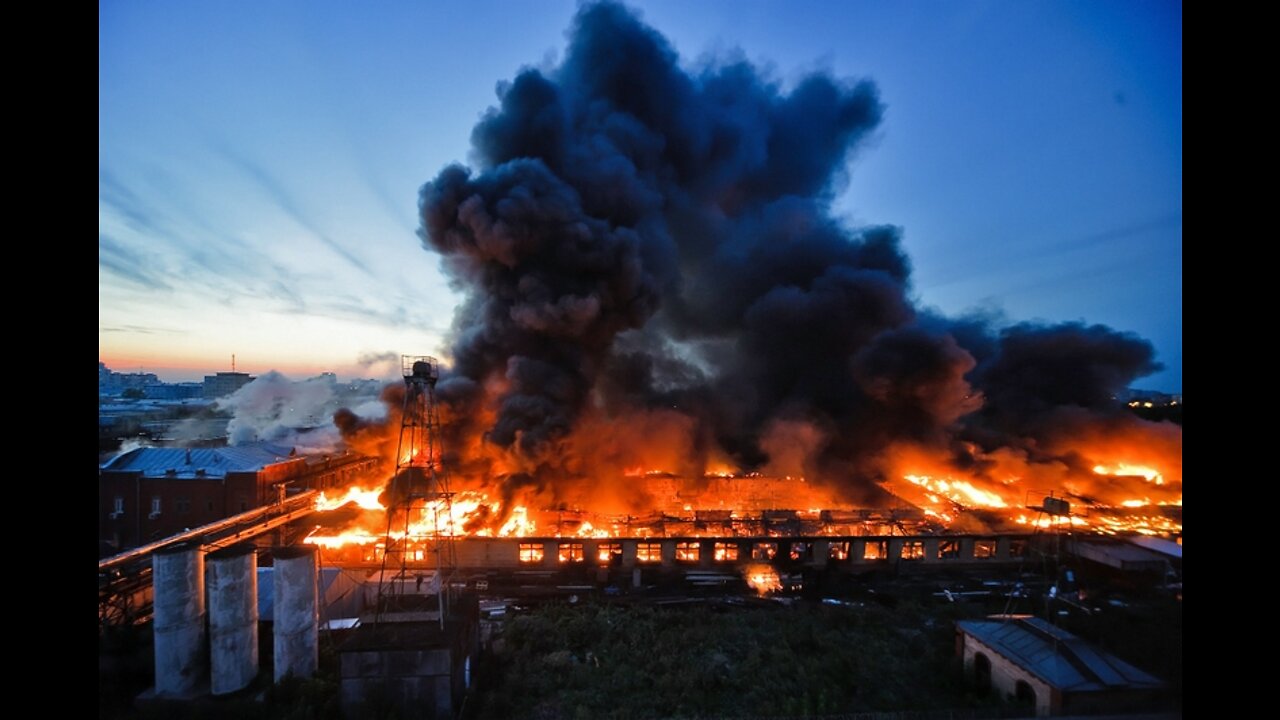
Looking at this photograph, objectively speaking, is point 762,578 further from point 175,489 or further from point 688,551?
point 175,489

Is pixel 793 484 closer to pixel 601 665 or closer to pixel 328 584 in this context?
pixel 601 665

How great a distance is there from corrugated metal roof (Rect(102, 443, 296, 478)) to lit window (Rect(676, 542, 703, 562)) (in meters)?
19.7

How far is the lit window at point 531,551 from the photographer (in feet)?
70.8

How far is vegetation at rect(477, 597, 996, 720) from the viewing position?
11734mm

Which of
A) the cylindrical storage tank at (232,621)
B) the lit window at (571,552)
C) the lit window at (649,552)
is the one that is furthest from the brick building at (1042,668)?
the cylindrical storage tank at (232,621)

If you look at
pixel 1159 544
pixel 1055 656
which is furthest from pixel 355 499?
pixel 1159 544

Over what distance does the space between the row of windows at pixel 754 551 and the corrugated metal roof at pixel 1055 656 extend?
928 cm

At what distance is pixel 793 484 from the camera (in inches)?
1231

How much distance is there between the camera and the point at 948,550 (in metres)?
23.2

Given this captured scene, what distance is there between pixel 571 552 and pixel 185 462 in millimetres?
18317

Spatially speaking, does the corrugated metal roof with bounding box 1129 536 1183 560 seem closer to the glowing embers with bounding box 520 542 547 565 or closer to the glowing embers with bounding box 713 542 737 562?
the glowing embers with bounding box 713 542 737 562
